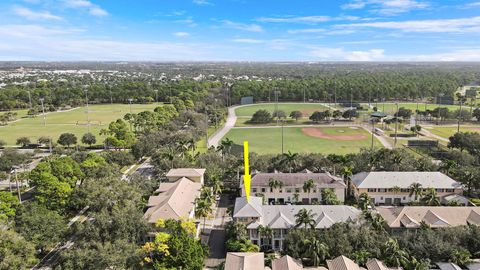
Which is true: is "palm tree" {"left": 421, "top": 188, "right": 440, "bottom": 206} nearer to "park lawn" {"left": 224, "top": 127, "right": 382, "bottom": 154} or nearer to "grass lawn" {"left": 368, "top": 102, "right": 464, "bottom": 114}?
"park lawn" {"left": 224, "top": 127, "right": 382, "bottom": 154}

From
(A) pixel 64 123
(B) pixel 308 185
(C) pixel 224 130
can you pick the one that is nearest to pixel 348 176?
(B) pixel 308 185

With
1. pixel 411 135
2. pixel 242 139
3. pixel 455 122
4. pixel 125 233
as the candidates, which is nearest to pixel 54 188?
pixel 125 233

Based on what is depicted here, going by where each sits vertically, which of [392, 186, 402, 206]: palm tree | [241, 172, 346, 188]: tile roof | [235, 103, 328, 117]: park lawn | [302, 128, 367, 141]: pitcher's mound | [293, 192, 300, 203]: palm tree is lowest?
[293, 192, 300, 203]: palm tree

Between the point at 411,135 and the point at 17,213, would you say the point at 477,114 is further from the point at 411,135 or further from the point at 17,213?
the point at 17,213

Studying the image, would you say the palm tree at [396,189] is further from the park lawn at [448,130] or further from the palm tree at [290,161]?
the park lawn at [448,130]

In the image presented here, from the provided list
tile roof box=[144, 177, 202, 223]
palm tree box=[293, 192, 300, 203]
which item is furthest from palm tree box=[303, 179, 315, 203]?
tile roof box=[144, 177, 202, 223]

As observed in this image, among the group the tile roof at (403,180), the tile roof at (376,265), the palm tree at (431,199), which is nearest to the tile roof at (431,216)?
the palm tree at (431,199)

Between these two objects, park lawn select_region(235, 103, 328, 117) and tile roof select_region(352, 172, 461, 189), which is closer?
tile roof select_region(352, 172, 461, 189)
